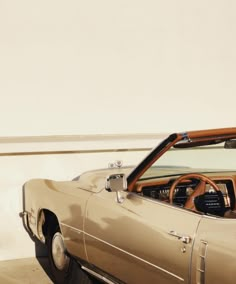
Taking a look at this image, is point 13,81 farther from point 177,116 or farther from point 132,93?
point 177,116

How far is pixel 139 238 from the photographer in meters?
3.69

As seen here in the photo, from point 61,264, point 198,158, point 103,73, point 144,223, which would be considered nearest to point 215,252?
point 144,223

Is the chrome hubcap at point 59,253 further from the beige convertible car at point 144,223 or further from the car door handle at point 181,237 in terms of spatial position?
the car door handle at point 181,237

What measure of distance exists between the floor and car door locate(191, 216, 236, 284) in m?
2.55

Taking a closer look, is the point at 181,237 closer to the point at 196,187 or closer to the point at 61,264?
the point at 196,187

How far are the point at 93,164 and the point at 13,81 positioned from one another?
4.22ft

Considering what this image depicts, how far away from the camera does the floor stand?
18.0ft

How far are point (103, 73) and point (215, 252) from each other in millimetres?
4123

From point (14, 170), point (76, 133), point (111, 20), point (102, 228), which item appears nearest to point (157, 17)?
point (111, 20)

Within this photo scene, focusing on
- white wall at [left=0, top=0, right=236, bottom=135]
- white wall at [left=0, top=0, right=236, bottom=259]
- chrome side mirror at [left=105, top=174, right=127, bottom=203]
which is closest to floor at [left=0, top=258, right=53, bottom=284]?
white wall at [left=0, top=0, right=236, bottom=259]

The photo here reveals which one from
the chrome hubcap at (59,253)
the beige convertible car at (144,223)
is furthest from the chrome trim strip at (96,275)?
the chrome hubcap at (59,253)

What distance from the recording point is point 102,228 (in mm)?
4109

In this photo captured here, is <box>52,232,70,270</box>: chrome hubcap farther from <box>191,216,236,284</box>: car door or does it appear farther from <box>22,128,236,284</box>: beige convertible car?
<box>191,216,236,284</box>: car door

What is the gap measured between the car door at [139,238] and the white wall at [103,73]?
2.21 m
